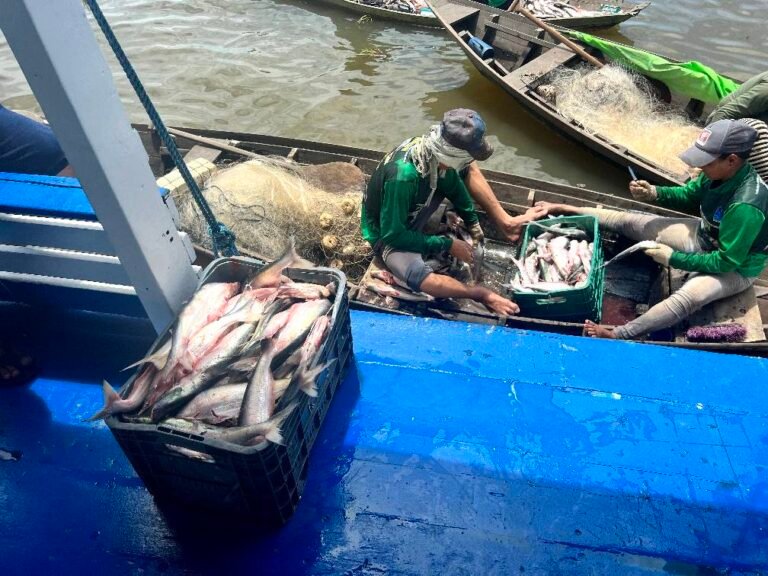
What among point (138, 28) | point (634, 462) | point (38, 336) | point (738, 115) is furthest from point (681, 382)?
point (138, 28)

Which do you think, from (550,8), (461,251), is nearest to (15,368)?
(461,251)

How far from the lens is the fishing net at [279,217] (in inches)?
250

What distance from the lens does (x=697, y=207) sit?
6.38 m

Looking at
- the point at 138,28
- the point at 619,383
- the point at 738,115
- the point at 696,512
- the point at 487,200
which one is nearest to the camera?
the point at 696,512

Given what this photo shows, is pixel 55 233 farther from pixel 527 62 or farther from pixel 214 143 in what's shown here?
pixel 527 62

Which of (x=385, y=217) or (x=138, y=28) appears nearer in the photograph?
(x=385, y=217)

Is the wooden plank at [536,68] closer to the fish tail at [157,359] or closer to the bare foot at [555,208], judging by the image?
the bare foot at [555,208]

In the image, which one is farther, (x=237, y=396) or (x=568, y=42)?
(x=568, y=42)

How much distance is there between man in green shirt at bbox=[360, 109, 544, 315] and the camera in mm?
4707

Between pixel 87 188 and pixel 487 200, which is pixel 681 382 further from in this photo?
pixel 87 188

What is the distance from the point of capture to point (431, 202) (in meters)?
5.61

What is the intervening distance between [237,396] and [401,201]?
2692mm

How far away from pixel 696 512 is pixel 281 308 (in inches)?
109

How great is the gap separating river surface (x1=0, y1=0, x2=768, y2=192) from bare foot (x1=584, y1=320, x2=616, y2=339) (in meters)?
5.21
